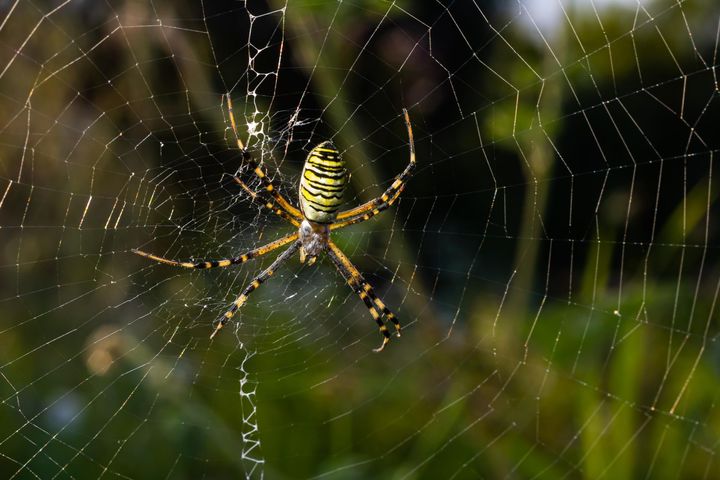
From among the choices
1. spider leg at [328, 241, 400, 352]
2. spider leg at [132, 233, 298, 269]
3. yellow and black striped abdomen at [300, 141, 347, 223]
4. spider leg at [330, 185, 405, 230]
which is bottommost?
Result: spider leg at [328, 241, 400, 352]

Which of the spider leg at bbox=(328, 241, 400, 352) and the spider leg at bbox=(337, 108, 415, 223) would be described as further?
Result: the spider leg at bbox=(328, 241, 400, 352)

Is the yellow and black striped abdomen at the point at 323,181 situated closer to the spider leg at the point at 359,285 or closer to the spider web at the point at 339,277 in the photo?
the spider web at the point at 339,277

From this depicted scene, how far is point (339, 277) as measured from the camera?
14.1 ft

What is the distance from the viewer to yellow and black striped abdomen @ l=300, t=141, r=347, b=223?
9.78 feet

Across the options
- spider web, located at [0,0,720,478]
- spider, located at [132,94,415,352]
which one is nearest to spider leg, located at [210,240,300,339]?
spider, located at [132,94,415,352]

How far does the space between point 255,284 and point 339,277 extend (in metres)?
0.82

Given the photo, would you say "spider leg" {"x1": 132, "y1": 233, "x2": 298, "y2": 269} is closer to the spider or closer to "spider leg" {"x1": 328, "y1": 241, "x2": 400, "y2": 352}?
the spider

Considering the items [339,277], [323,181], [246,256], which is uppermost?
[323,181]

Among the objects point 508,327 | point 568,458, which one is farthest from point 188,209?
point 568,458

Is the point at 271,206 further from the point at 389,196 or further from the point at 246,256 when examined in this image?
the point at 389,196

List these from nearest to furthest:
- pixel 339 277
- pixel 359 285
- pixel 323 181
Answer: pixel 323 181, pixel 359 285, pixel 339 277

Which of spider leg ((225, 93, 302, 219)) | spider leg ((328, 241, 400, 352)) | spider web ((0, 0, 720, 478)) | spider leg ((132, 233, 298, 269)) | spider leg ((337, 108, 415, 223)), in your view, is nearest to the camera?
spider leg ((225, 93, 302, 219))

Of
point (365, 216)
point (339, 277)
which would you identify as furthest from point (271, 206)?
point (339, 277)

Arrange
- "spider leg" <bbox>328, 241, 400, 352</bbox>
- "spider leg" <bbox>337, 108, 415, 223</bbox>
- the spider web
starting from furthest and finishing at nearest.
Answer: "spider leg" <bbox>328, 241, 400, 352</bbox> → "spider leg" <bbox>337, 108, 415, 223</bbox> → the spider web
